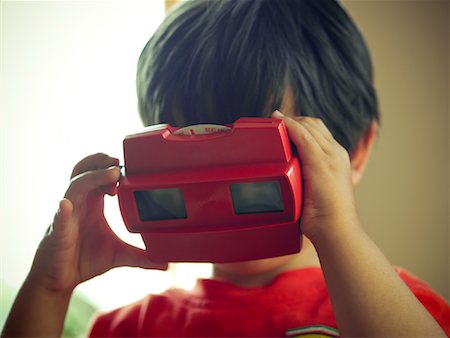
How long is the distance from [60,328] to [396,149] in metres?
0.69

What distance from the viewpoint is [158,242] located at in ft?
1.44

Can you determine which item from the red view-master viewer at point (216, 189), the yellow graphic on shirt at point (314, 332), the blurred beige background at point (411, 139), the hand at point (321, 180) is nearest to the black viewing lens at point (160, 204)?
the red view-master viewer at point (216, 189)

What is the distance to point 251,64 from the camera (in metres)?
0.53

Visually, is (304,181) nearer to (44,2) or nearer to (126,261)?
(126,261)

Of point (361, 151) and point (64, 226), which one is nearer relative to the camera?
point (64, 226)

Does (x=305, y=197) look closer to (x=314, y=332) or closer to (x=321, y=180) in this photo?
(x=321, y=180)

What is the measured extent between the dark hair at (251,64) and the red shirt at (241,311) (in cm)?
19

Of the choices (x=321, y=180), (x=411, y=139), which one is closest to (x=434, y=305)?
(x=321, y=180)

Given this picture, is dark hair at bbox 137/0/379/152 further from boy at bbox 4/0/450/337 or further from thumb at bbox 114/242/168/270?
thumb at bbox 114/242/168/270

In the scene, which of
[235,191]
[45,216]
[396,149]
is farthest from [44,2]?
[396,149]

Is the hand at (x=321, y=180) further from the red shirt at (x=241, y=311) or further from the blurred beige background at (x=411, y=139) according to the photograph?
the blurred beige background at (x=411, y=139)

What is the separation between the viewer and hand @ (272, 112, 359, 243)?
44cm

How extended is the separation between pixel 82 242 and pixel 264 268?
0.76ft

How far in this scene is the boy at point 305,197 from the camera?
1.50 feet
